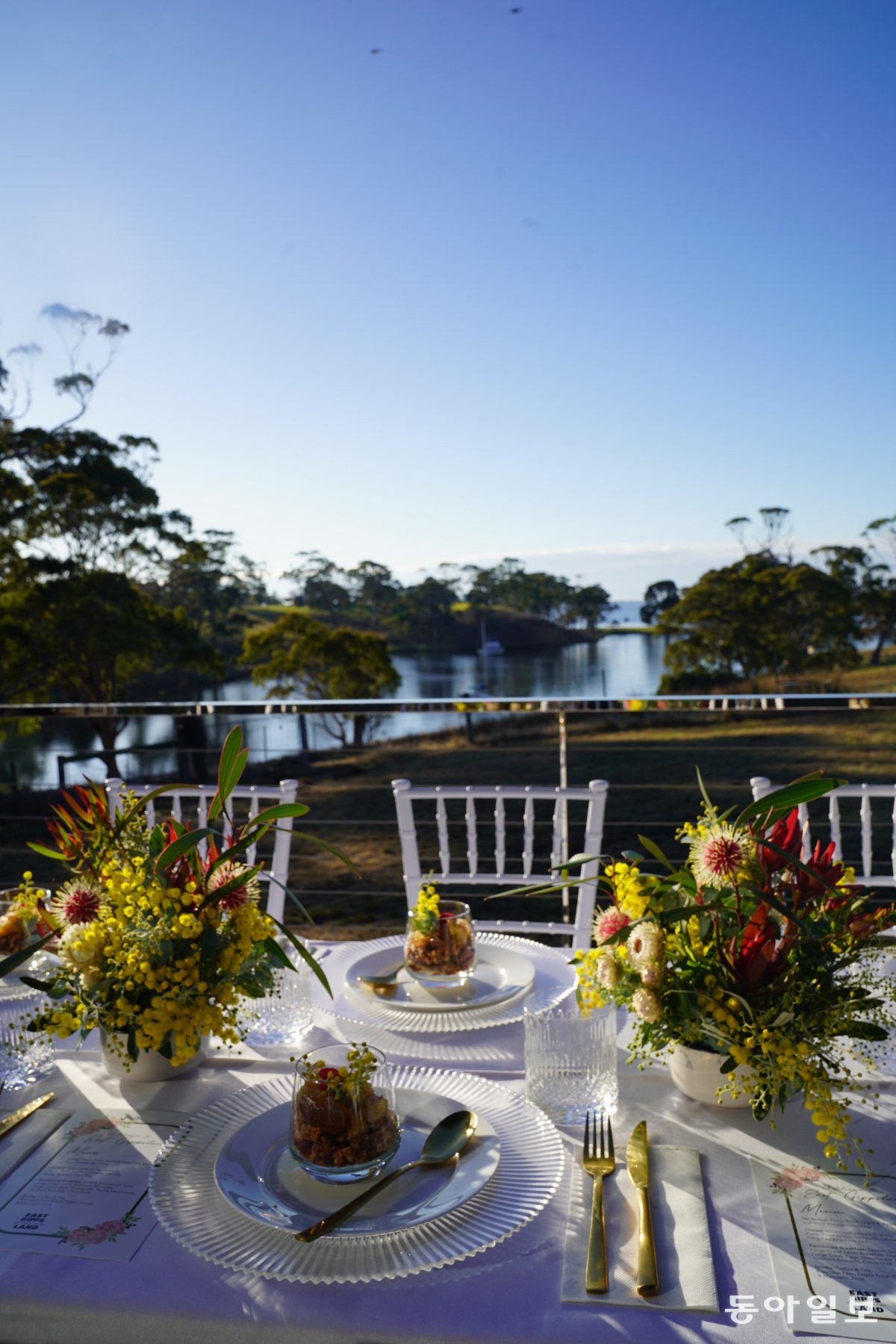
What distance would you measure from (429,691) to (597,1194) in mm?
18439

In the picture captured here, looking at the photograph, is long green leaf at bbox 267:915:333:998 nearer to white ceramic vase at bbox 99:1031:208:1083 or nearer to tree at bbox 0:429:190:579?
white ceramic vase at bbox 99:1031:208:1083

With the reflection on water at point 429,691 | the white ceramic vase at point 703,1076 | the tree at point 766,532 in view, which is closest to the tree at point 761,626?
the tree at point 766,532

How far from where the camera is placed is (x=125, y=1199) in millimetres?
922

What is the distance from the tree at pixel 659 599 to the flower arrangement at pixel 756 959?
62.8 ft

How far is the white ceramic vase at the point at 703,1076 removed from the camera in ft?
3.49

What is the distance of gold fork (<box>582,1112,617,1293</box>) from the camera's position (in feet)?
2.56

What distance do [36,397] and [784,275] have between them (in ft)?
38.4

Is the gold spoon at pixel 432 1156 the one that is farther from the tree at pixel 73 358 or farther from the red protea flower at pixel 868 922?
the tree at pixel 73 358

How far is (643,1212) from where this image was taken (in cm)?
86

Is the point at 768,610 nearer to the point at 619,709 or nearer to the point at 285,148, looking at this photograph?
the point at 285,148

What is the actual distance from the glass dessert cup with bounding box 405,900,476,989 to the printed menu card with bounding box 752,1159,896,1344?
53 centimetres

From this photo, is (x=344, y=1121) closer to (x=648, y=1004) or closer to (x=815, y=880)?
(x=648, y=1004)

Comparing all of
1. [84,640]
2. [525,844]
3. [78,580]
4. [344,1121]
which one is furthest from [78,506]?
[344,1121]

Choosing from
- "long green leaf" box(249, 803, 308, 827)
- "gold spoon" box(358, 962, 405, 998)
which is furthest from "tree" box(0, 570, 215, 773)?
"long green leaf" box(249, 803, 308, 827)
